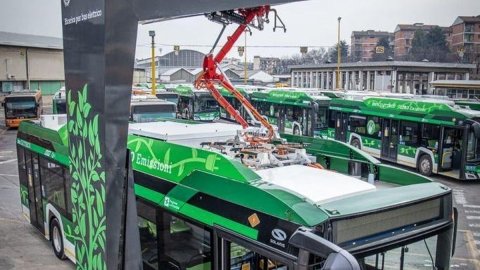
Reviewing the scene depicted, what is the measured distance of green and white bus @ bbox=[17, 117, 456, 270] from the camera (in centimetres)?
394

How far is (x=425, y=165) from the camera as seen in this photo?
17.9 m

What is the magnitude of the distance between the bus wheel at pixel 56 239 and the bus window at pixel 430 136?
1349 centimetres

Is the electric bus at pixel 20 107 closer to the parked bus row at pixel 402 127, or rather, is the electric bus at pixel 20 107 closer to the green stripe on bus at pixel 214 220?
the parked bus row at pixel 402 127

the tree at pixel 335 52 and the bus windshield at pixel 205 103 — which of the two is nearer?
the bus windshield at pixel 205 103

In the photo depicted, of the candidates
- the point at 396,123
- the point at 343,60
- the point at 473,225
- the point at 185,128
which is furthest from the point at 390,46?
the point at 185,128

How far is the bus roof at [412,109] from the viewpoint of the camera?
54.7 ft

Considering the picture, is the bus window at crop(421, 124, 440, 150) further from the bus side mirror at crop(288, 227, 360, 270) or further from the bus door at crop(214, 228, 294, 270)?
the bus side mirror at crop(288, 227, 360, 270)

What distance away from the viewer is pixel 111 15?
3.01 metres

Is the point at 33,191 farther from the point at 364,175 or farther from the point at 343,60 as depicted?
the point at 343,60

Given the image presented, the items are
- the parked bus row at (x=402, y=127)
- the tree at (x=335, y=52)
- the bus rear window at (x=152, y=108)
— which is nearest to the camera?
the parked bus row at (x=402, y=127)

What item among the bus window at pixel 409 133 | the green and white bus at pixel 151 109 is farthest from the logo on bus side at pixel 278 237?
the bus window at pixel 409 133

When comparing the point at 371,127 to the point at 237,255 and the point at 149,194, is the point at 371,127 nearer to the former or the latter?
the point at 149,194

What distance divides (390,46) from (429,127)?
33.4m

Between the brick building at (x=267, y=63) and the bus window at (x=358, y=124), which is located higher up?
the brick building at (x=267, y=63)
